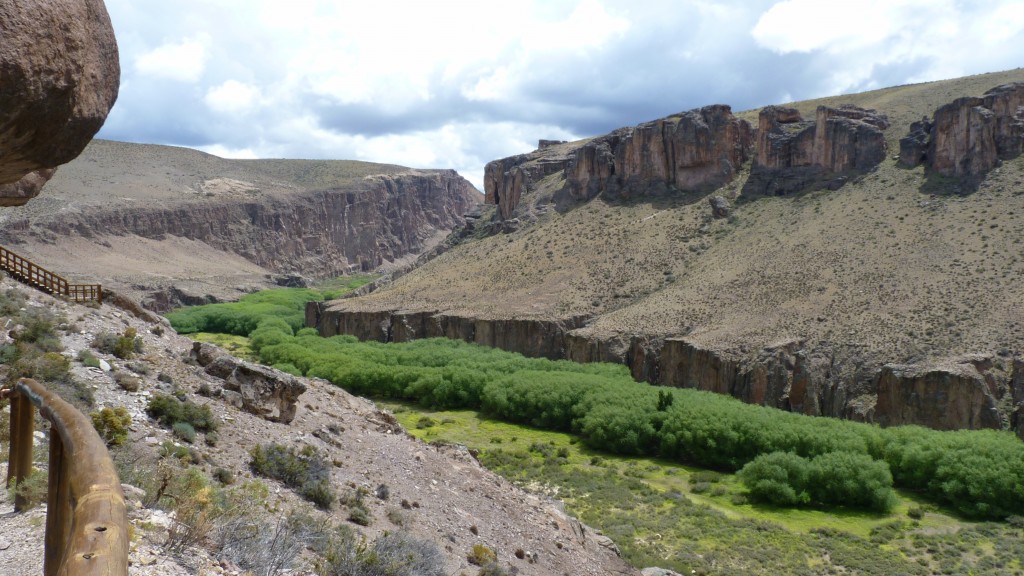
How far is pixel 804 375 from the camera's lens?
5497 centimetres

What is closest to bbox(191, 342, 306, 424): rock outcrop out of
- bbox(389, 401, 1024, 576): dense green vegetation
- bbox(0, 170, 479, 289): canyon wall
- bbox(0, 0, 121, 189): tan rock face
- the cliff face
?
bbox(389, 401, 1024, 576): dense green vegetation

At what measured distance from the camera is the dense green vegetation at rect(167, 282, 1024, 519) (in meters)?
38.5

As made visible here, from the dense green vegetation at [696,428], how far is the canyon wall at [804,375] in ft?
11.0

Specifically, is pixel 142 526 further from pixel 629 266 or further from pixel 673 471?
pixel 629 266

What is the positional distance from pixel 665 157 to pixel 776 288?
124 ft

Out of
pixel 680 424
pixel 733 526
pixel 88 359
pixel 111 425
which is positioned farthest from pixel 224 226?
pixel 111 425

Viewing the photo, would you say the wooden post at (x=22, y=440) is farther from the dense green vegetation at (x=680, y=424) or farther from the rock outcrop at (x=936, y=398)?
the rock outcrop at (x=936, y=398)

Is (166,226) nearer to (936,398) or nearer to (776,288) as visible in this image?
(776,288)

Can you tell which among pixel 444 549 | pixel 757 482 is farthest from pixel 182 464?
pixel 757 482

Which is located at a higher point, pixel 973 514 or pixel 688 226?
pixel 688 226

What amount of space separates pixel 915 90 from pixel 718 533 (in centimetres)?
9126

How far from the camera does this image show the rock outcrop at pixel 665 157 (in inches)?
3853

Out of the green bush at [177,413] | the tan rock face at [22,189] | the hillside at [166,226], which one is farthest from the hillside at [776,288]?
the tan rock face at [22,189]

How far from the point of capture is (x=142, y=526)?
8.04m
